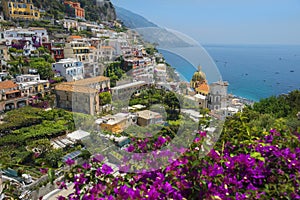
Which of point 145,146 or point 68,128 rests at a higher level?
point 145,146

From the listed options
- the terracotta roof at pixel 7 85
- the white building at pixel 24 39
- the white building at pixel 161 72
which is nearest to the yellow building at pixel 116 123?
the white building at pixel 161 72

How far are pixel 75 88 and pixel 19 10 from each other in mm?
20177

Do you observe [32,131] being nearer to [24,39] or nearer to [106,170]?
[106,170]

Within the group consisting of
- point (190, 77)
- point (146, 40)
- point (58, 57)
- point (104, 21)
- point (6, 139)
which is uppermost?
point (104, 21)

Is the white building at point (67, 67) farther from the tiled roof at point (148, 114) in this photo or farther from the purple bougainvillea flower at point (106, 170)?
the purple bougainvillea flower at point (106, 170)

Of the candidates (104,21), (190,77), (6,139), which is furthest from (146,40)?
(104,21)

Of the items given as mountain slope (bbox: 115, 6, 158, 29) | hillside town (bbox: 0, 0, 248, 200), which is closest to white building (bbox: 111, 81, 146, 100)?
hillside town (bbox: 0, 0, 248, 200)

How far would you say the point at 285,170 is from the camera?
2.92 feet

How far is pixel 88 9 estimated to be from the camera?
89.3ft

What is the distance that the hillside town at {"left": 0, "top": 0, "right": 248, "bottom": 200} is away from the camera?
5.05 feet

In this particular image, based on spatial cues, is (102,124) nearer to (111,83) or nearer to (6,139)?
(111,83)

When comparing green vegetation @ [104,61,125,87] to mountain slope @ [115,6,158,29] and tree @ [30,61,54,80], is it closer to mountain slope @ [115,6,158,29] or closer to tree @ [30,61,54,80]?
mountain slope @ [115,6,158,29]

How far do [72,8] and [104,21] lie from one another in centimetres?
465

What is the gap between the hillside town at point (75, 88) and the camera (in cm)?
154
